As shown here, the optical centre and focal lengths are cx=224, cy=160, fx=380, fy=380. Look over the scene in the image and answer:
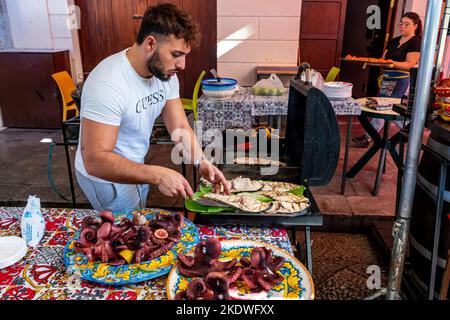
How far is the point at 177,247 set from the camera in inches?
54.9

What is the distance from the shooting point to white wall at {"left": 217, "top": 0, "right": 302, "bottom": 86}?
234 inches

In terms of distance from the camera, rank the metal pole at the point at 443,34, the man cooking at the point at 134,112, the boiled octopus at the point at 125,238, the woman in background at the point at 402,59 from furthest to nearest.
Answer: the woman in background at the point at 402,59
the metal pole at the point at 443,34
the man cooking at the point at 134,112
the boiled octopus at the point at 125,238

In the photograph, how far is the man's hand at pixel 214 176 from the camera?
171cm

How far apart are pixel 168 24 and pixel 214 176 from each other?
71 centimetres

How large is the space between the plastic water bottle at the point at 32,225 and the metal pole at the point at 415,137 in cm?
158

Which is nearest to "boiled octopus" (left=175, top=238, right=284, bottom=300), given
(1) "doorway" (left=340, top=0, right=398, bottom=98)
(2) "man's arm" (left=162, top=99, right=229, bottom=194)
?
(2) "man's arm" (left=162, top=99, right=229, bottom=194)

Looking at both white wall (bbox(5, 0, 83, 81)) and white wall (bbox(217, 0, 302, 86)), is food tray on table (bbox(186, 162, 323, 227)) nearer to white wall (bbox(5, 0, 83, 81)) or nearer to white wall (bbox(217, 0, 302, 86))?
white wall (bbox(217, 0, 302, 86))

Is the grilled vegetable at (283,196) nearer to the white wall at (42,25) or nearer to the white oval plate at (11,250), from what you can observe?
the white oval plate at (11,250)

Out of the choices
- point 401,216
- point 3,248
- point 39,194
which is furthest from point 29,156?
point 401,216

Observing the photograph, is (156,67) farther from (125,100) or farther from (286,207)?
(286,207)

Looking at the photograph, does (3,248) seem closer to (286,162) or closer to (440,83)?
(286,162)

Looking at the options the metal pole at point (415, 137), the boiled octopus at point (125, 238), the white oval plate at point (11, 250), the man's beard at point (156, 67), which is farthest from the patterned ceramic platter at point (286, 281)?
the man's beard at point (156, 67)
